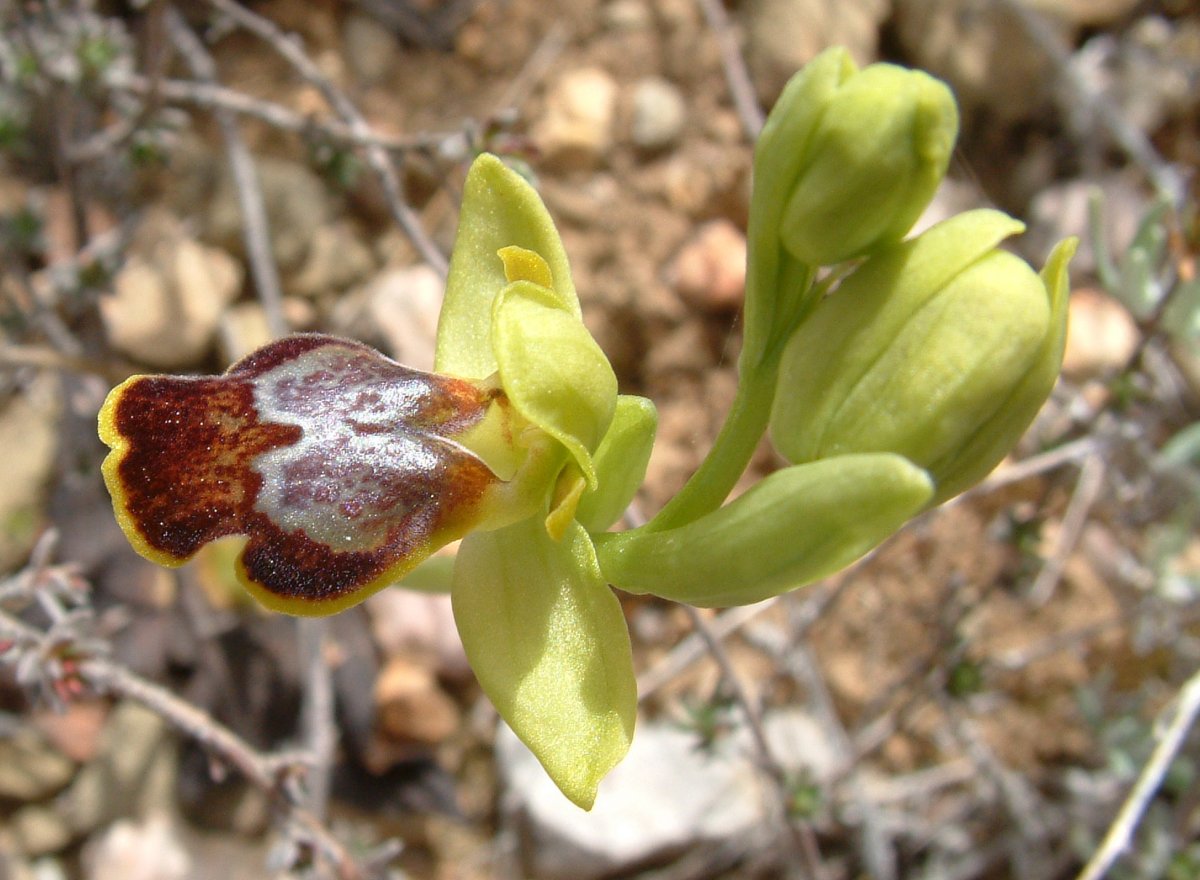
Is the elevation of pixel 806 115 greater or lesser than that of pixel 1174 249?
greater

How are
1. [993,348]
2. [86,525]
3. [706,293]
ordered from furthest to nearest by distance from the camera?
[706,293], [86,525], [993,348]

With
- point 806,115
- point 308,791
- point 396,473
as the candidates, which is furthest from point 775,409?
point 308,791

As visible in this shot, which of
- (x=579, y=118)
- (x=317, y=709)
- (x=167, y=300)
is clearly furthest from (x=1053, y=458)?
(x=167, y=300)

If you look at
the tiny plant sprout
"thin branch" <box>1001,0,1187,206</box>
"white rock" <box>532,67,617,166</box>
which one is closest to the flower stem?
the tiny plant sprout

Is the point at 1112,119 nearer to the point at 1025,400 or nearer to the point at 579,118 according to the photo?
the point at 579,118

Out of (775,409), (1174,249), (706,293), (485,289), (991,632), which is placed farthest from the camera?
(706,293)

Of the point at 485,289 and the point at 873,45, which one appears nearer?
the point at 485,289

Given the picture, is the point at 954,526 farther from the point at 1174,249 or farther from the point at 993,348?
the point at 993,348
